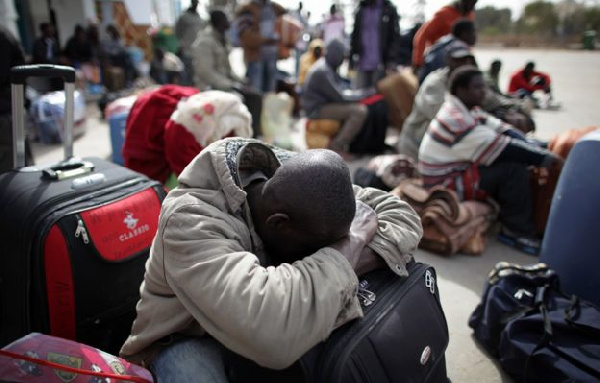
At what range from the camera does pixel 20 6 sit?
11609 mm

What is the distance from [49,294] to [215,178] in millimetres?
790

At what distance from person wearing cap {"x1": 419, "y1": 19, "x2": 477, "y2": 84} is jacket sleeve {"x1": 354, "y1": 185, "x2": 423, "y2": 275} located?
12.3ft

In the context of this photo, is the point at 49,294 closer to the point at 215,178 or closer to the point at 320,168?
the point at 215,178

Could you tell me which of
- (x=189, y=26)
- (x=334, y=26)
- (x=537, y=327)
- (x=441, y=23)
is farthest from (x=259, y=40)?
(x=537, y=327)

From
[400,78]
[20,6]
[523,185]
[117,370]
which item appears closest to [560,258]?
[523,185]

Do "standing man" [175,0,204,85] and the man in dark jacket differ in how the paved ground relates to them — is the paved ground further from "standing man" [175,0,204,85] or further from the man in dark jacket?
"standing man" [175,0,204,85]

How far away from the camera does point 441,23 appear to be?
17.9ft

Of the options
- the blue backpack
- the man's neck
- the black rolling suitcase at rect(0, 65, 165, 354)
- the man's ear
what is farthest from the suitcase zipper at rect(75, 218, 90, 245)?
the blue backpack

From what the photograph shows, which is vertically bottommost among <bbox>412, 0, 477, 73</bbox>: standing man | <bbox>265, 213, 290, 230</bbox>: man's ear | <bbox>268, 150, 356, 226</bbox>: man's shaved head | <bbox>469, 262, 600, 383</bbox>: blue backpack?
<bbox>469, 262, 600, 383</bbox>: blue backpack

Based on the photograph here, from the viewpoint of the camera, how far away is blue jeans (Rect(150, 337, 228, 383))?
1.08 metres

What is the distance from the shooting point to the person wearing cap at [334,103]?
5.04 metres

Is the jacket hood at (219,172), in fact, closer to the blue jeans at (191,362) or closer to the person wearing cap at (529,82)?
the blue jeans at (191,362)

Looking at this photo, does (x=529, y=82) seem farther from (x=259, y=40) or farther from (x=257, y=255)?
(x=257, y=255)

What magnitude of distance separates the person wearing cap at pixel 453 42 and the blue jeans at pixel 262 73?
7.85ft
